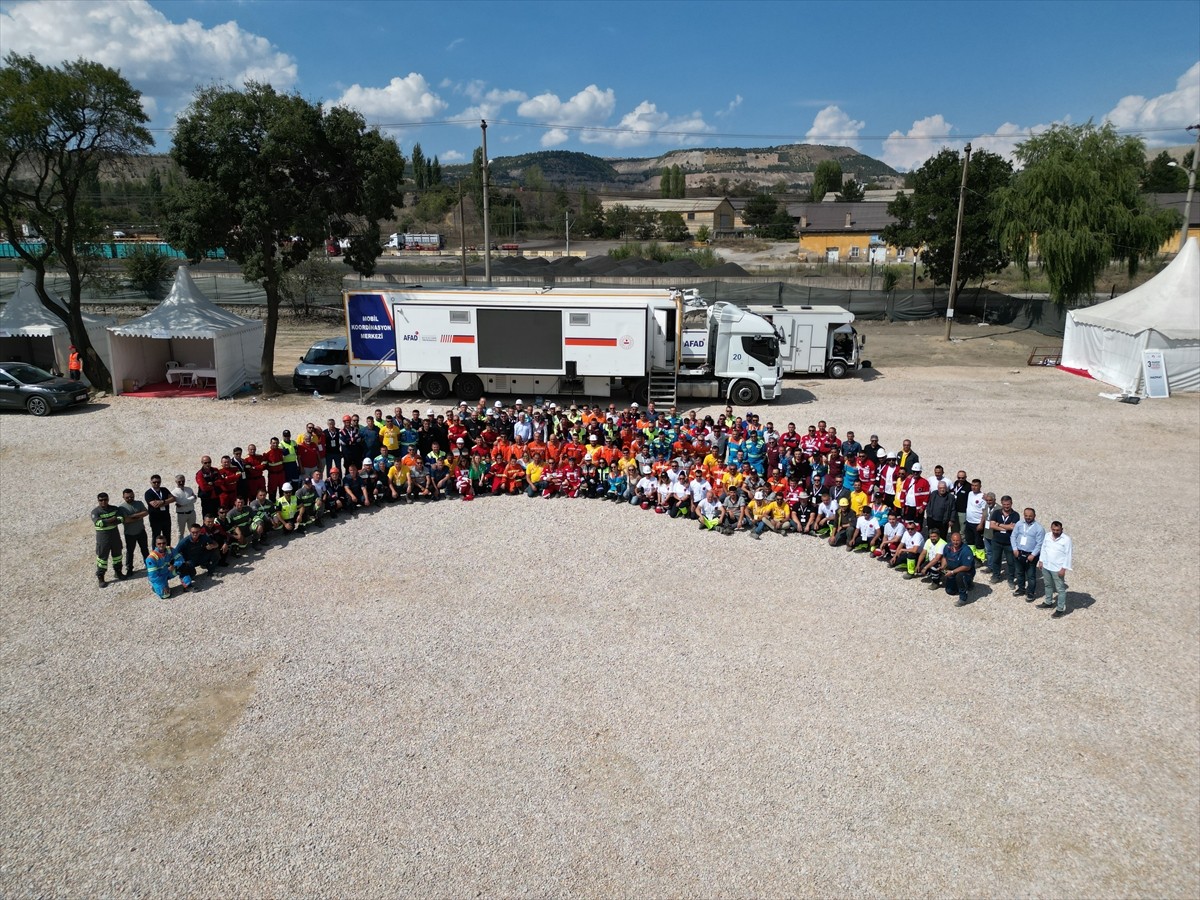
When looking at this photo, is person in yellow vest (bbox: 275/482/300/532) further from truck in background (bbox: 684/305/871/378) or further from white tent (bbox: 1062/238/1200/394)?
white tent (bbox: 1062/238/1200/394)

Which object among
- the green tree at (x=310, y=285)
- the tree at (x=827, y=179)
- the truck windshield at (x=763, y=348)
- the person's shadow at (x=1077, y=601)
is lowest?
the person's shadow at (x=1077, y=601)

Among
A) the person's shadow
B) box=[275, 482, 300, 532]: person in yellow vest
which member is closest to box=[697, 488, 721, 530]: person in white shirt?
the person's shadow

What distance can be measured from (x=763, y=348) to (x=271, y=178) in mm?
14886

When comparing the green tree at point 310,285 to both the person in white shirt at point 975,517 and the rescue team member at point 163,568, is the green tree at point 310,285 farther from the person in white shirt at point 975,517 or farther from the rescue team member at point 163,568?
the person in white shirt at point 975,517

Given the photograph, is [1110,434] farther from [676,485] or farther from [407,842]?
[407,842]

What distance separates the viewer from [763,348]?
75.5ft

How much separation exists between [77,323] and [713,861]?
25.1 m

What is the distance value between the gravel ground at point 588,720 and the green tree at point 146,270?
3069 cm

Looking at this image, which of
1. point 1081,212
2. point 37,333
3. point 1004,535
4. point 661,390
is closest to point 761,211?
point 1081,212

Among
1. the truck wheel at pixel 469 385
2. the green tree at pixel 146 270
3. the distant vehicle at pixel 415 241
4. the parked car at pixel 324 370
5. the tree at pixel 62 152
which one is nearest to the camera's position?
the tree at pixel 62 152

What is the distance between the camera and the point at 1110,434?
20.2m

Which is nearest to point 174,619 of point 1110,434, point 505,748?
point 505,748

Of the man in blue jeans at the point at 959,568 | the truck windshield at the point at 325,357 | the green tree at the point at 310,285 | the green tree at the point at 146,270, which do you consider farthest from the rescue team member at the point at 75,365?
the man in blue jeans at the point at 959,568

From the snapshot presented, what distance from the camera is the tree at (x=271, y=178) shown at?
69.6 ft
